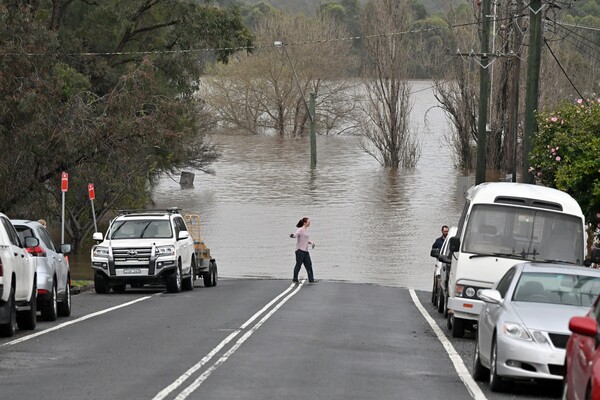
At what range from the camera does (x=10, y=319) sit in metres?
17.8

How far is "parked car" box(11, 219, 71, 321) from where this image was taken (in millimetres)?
20969

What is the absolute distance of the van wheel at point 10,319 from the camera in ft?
58.1

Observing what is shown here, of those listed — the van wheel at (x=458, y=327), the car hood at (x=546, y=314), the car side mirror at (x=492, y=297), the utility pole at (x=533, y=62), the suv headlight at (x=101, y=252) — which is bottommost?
the van wheel at (x=458, y=327)

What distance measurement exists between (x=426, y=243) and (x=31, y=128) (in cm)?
2562

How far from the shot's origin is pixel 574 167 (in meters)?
26.8

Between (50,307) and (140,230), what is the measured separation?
32.3 feet

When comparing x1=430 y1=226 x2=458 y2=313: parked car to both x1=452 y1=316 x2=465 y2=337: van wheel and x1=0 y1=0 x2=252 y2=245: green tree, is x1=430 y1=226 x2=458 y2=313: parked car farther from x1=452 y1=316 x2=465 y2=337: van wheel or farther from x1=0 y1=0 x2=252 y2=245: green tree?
x1=0 y1=0 x2=252 y2=245: green tree

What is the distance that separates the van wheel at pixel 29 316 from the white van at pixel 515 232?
627cm

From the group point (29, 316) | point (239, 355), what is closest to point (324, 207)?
point (29, 316)

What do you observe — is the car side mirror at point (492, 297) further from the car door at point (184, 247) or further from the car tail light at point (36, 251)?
the car door at point (184, 247)

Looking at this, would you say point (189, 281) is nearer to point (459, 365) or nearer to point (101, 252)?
→ point (101, 252)

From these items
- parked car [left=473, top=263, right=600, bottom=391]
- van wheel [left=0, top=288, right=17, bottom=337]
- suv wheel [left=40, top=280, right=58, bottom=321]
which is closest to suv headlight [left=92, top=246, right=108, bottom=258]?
suv wheel [left=40, top=280, right=58, bottom=321]

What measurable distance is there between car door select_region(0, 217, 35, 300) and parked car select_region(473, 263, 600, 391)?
7045 mm

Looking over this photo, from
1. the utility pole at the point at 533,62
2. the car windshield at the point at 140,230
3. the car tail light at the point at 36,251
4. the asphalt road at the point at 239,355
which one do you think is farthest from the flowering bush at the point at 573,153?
the car tail light at the point at 36,251
